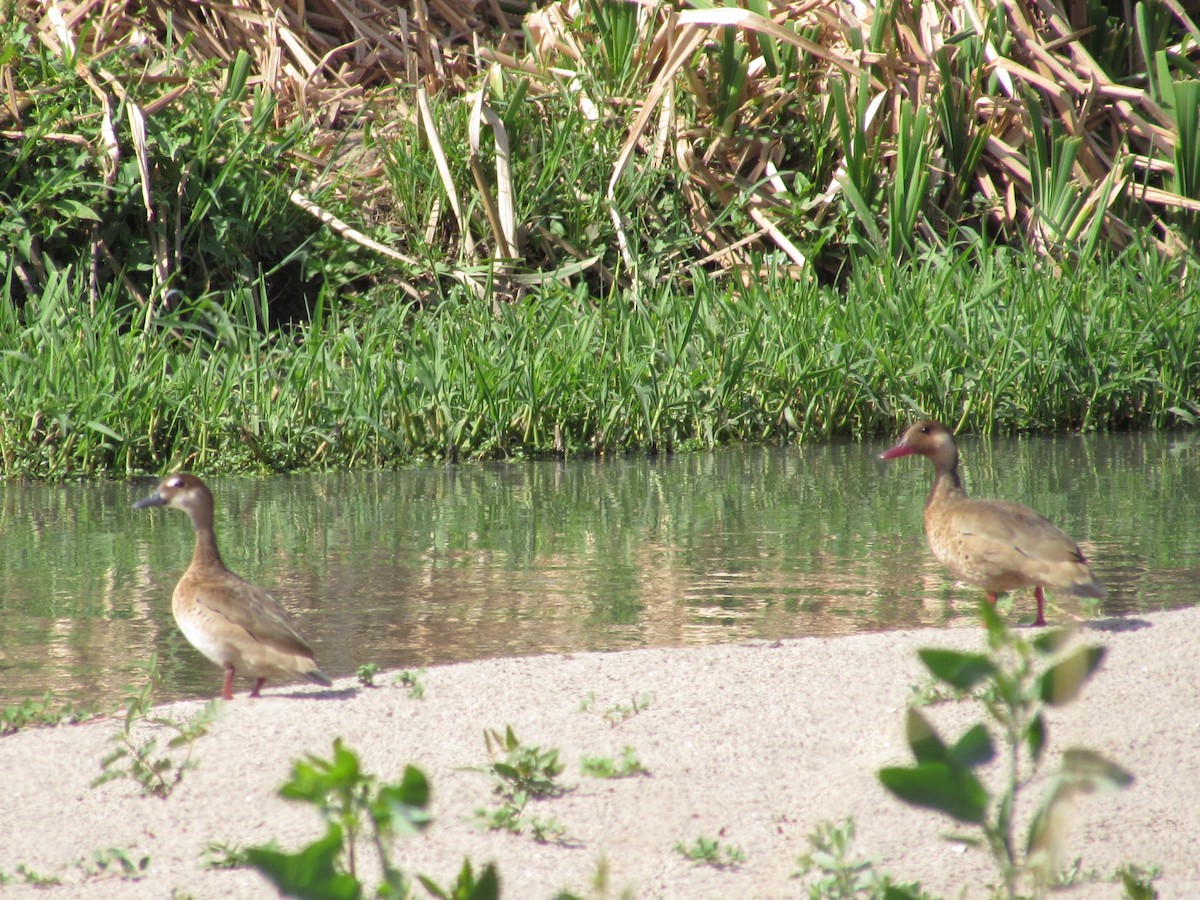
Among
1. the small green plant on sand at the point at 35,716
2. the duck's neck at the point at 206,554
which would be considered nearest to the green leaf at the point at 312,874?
the small green plant on sand at the point at 35,716

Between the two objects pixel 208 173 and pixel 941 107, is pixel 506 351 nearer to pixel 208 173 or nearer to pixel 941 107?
pixel 208 173

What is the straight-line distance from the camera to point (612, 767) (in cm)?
387

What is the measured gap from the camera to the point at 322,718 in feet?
14.1

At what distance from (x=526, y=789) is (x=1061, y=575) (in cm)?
229

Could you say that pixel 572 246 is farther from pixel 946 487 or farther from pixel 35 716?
pixel 35 716

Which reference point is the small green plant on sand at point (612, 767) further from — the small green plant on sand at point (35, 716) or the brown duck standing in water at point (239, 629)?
the small green plant on sand at point (35, 716)

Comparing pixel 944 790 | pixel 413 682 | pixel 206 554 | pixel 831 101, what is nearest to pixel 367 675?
pixel 413 682

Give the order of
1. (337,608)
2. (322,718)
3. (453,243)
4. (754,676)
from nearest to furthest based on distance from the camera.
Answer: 1. (322,718)
2. (754,676)
3. (337,608)
4. (453,243)

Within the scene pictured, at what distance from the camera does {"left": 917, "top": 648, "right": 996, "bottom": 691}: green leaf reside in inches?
69.1

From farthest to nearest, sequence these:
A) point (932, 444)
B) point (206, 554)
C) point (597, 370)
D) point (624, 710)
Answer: point (597, 370)
point (932, 444)
point (206, 554)
point (624, 710)

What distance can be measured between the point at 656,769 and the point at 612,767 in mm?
125

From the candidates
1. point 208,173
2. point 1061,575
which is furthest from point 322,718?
point 208,173

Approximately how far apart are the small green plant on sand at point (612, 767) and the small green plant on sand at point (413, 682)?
705 mm

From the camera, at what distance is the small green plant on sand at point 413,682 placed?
4434 mm
